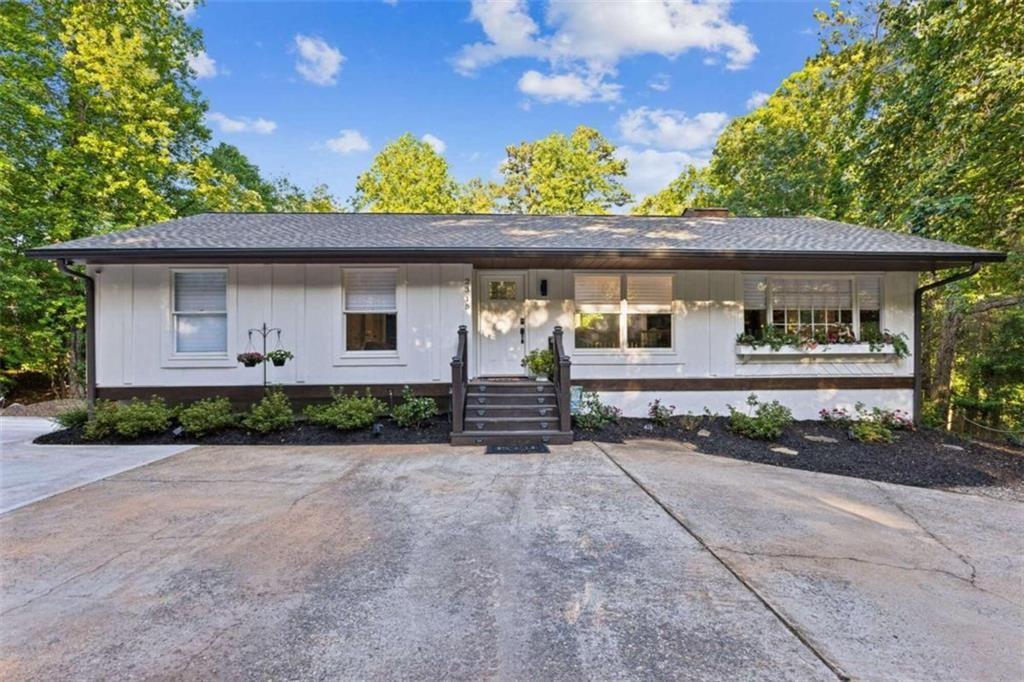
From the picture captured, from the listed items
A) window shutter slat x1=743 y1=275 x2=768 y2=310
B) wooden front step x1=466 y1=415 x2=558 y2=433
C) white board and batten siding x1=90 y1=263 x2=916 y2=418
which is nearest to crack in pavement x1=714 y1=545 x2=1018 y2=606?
wooden front step x1=466 y1=415 x2=558 y2=433

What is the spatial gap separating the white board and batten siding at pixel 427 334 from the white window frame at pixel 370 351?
18 mm

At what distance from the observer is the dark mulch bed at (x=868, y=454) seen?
549 centimetres

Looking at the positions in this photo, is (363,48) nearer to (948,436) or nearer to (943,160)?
(943,160)

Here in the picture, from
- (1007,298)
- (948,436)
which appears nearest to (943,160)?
(1007,298)

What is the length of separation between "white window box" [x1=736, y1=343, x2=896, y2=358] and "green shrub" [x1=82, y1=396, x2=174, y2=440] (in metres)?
9.70

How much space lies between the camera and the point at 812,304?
26.8 feet

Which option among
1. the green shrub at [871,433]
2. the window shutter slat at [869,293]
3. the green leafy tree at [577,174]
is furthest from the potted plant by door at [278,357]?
the green leafy tree at [577,174]

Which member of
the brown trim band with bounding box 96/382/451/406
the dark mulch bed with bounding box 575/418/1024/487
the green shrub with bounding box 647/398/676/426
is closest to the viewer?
the dark mulch bed with bounding box 575/418/1024/487

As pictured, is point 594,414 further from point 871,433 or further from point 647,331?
point 871,433

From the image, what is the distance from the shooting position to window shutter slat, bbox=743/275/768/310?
8.12 metres

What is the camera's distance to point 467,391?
7145 mm

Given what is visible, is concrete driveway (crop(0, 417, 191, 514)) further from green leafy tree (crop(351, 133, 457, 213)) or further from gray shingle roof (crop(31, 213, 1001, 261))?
green leafy tree (crop(351, 133, 457, 213))

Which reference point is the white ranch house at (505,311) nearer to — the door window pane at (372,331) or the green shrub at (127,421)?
the door window pane at (372,331)

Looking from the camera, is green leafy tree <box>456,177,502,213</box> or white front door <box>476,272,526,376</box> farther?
green leafy tree <box>456,177,502,213</box>
